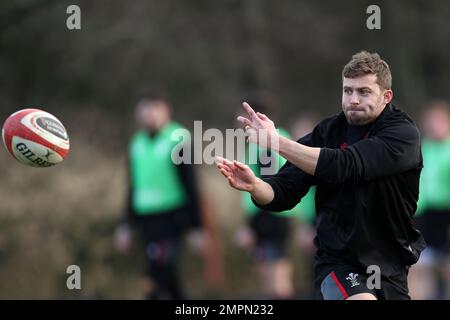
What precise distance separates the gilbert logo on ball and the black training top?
166 cm

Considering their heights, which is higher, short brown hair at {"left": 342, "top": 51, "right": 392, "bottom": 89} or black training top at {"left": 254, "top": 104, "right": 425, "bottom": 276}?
short brown hair at {"left": 342, "top": 51, "right": 392, "bottom": 89}

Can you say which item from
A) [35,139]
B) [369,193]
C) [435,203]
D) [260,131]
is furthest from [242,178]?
[435,203]

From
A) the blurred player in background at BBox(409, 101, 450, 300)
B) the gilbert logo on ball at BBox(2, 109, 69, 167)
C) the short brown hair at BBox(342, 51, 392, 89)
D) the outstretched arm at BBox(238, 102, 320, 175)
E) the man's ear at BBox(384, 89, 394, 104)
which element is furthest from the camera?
the blurred player in background at BBox(409, 101, 450, 300)

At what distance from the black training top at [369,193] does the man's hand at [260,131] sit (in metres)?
0.31

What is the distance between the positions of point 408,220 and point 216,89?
54.0 feet

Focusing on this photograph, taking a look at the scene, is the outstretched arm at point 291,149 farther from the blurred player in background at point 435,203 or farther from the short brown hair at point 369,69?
the blurred player in background at point 435,203

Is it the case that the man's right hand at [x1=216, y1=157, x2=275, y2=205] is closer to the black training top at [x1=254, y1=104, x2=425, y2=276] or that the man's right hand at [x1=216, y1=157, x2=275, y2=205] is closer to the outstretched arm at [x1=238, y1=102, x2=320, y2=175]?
the black training top at [x1=254, y1=104, x2=425, y2=276]

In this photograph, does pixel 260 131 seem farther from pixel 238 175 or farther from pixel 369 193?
pixel 369 193

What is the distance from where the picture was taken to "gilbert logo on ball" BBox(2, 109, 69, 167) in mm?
6387

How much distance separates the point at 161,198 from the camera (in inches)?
383

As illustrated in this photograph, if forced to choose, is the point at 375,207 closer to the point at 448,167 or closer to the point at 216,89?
the point at 448,167

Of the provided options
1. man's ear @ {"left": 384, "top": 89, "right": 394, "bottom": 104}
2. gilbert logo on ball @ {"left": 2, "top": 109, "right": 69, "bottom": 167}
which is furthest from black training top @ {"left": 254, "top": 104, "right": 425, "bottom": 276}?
gilbert logo on ball @ {"left": 2, "top": 109, "right": 69, "bottom": 167}

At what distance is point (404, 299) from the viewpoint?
5.65 metres
